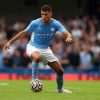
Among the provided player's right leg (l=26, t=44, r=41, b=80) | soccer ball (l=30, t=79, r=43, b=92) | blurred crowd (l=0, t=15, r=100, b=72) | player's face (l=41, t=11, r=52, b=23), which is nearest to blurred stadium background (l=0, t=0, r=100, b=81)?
blurred crowd (l=0, t=15, r=100, b=72)

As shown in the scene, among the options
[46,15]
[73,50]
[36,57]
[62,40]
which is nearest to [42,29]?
[46,15]

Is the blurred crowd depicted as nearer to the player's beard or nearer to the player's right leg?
the player's right leg

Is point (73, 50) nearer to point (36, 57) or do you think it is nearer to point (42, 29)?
point (42, 29)

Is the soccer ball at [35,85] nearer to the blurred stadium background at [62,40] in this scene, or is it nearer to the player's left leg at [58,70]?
the player's left leg at [58,70]

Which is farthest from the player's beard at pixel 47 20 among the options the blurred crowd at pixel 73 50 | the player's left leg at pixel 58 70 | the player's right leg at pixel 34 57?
the blurred crowd at pixel 73 50

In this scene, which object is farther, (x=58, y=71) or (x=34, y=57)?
(x=58, y=71)

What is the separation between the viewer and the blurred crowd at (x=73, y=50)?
2577 cm

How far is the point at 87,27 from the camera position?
29.0 m

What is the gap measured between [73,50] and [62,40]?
6.35 ft

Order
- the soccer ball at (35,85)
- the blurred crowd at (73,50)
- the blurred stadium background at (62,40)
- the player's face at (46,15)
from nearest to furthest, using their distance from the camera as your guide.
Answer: the player's face at (46,15) < the soccer ball at (35,85) < the blurred stadium background at (62,40) < the blurred crowd at (73,50)

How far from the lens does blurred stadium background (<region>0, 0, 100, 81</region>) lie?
24719 millimetres

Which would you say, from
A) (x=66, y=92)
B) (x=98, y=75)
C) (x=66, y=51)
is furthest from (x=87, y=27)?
(x=66, y=92)

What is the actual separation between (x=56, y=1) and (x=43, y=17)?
1820 centimetres

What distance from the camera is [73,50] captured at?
2614 cm
